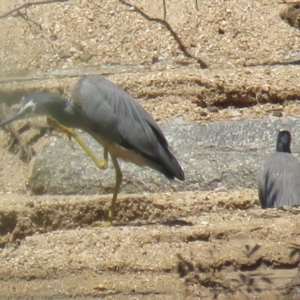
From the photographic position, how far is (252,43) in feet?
30.6

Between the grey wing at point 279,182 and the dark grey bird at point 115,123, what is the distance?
0.78 metres

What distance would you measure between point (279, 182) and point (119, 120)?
1393mm

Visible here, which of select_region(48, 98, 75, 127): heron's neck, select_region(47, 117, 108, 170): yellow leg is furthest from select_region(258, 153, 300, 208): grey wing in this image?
select_region(48, 98, 75, 127): heron's neck

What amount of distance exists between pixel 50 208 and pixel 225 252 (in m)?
1.58

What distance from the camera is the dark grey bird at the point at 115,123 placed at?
6863 mm

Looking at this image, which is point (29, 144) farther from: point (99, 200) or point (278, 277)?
point (278, 277)

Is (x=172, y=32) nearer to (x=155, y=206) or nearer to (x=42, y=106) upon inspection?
(x=42, y=106)

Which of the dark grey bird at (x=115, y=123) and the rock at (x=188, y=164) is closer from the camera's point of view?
the dark grey bird at (x=115, y=123)

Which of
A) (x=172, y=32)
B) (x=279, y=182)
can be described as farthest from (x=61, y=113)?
(x=172, y=32)

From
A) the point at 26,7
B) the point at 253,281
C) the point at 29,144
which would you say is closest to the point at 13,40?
the point at 26,7

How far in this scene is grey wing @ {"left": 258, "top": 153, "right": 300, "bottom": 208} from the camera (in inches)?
288

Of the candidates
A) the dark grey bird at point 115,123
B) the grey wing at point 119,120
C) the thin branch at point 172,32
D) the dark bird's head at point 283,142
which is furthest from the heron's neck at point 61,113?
the thin branch at point 172,32

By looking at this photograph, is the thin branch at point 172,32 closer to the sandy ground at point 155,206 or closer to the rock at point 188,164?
the sandy ground at point 155,206

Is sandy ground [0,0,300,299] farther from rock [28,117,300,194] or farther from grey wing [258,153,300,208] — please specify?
rock [28,117,300,194]
